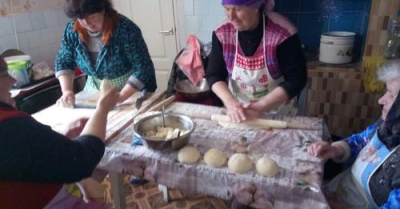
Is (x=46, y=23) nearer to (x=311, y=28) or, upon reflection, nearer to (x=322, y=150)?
(x=311, y=28)

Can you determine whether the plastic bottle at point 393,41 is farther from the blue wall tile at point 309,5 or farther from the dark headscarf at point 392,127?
the dark headscarf at point 392,127

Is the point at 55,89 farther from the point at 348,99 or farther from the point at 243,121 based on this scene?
the point at 348,99

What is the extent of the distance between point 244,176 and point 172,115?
481 millimetres

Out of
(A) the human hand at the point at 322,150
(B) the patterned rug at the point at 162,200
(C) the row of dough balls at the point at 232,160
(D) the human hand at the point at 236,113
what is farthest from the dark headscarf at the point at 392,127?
(B) the patterned rug at the point at 162,200

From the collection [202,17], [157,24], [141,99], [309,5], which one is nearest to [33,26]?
[157,24]

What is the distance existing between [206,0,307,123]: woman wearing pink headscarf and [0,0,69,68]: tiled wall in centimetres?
204

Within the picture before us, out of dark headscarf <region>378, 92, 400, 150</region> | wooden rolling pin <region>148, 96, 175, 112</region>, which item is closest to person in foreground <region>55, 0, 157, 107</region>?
wooden rolling pin <region>148, 96, 175, 112</region>

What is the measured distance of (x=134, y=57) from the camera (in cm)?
174

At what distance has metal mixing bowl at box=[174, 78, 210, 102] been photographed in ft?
7.79

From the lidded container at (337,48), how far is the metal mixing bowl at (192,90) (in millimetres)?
1009

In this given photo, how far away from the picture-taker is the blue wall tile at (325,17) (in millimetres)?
2568

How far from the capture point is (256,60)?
62.1 inches

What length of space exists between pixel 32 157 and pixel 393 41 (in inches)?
93.9

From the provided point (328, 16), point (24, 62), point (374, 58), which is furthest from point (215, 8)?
point (24, 62)
